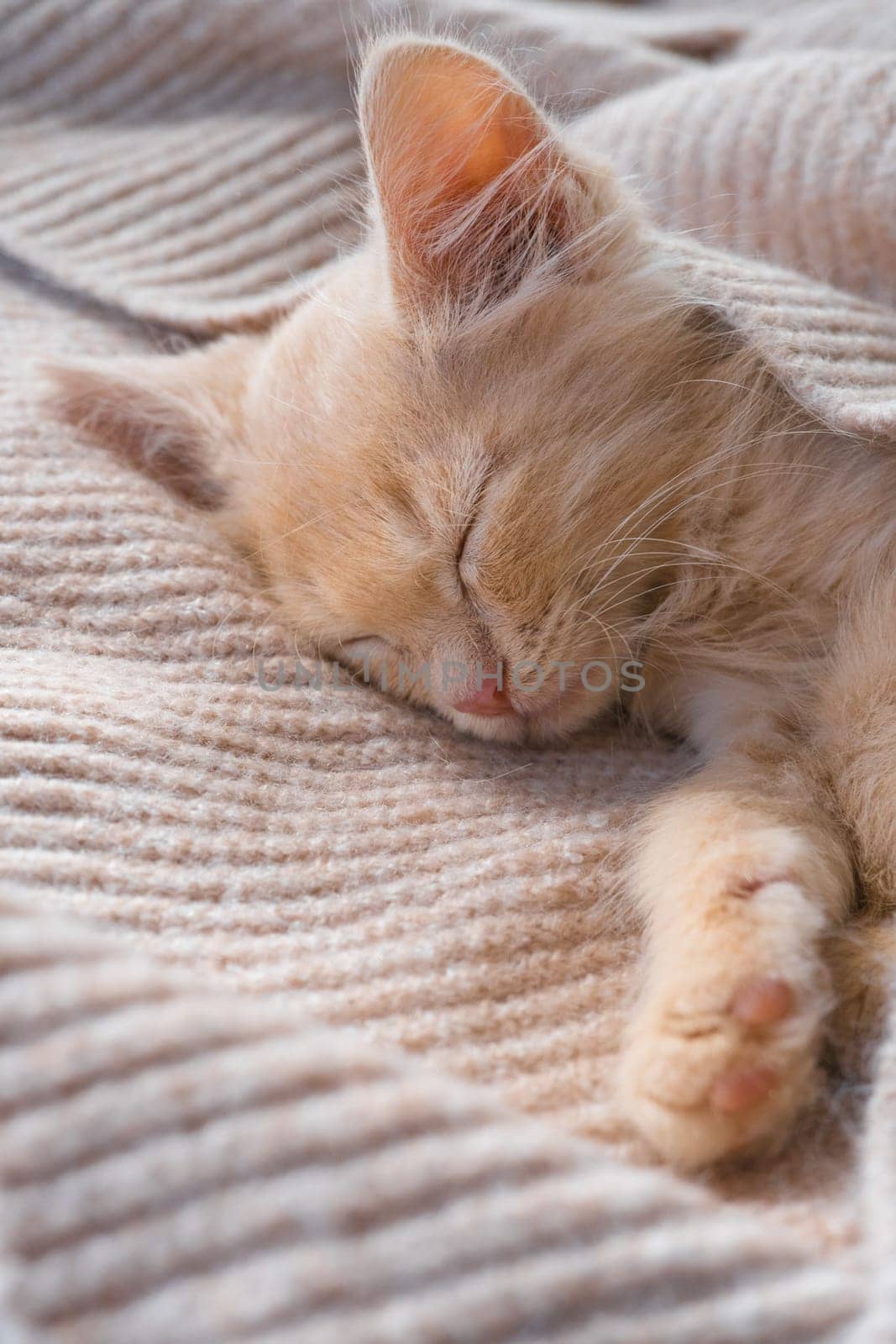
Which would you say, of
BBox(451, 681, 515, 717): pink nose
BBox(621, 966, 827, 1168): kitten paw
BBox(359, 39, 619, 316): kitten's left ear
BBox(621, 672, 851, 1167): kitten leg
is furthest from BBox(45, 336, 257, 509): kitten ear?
BBox(621, 966, 827, 1168): kitten paw

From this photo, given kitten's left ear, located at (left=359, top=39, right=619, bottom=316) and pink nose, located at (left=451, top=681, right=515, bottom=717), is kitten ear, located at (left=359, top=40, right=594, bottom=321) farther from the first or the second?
pink nose, located at (left=451, top=681, right=515, bottom=717)

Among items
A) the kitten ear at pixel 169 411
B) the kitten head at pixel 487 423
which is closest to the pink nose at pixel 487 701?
Answer: the kitten head at pixel 487 423

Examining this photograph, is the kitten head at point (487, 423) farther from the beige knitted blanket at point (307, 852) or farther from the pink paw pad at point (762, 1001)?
the pink paw pad at point (762, 1001)

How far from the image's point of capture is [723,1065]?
779mm

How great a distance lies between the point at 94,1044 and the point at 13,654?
0.52 m

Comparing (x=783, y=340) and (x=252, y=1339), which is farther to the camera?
(x=783, y=340)

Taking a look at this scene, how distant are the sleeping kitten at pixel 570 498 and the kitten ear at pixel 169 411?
0.59 ft

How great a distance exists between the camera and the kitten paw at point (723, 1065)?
30.2 inches

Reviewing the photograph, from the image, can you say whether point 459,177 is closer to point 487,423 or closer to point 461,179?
point 461,179

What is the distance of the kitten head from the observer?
3.68 feet

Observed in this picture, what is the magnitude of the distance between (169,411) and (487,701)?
0.63m

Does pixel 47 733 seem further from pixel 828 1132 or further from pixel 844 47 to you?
pixel 844 47

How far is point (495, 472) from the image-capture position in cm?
113

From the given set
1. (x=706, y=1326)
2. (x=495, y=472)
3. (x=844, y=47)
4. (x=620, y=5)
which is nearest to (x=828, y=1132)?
(x=706, y=1326)
